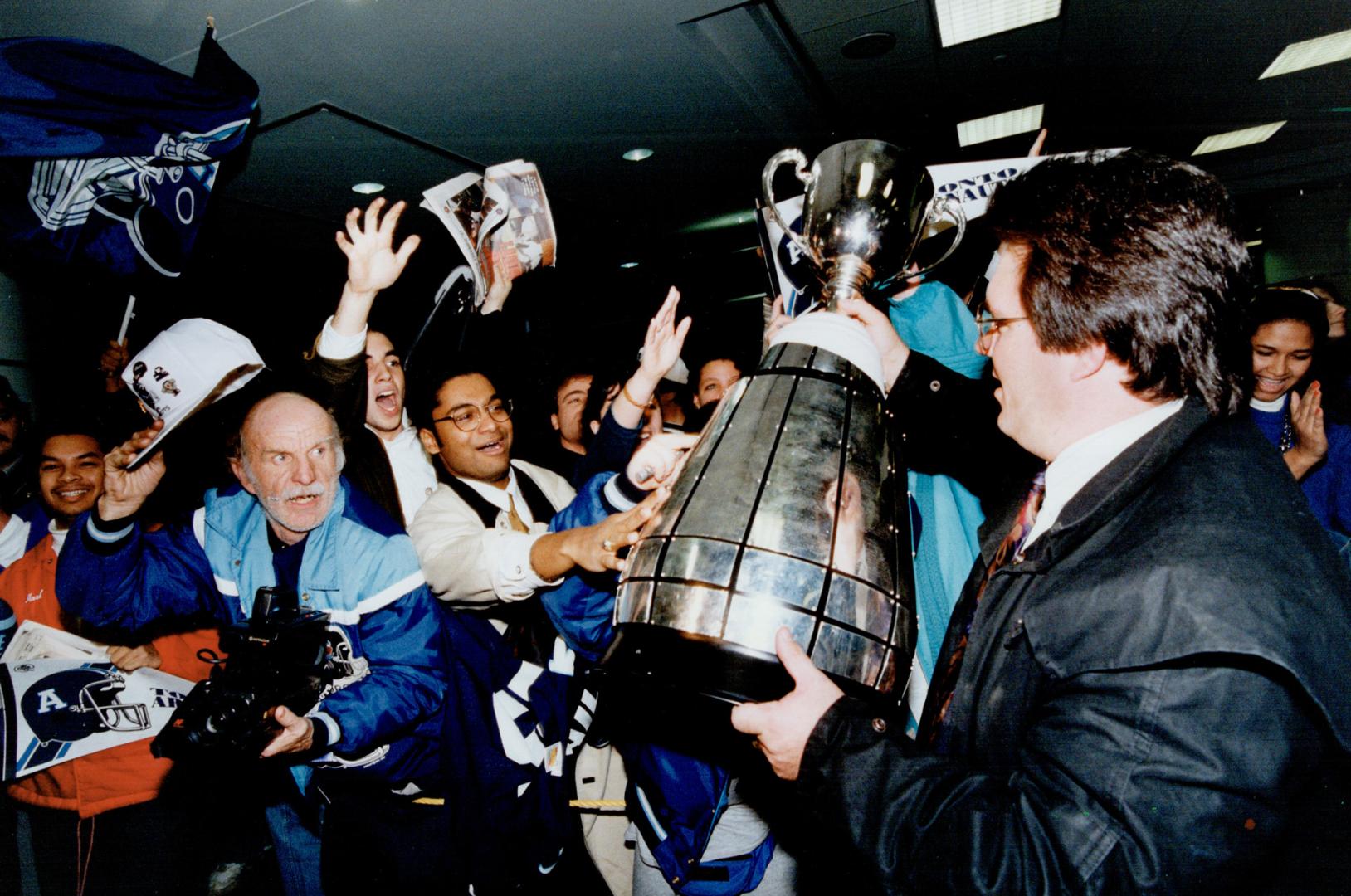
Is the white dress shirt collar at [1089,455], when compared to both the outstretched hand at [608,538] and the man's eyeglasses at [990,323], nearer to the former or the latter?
the man's eyeglasses at [990,323]

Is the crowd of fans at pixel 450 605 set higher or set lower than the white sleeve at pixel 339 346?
lower

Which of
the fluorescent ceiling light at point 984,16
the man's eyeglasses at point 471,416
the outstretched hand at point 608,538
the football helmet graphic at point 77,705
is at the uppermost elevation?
the fluorescent ceiling light at point 984,16

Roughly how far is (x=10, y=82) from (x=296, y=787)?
325 centimetres

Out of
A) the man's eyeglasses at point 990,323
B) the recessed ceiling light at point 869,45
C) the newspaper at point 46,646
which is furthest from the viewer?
the recessed ceiling light at point 869,45

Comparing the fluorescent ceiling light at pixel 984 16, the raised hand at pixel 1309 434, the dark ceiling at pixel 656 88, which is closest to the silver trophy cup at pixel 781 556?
the raised hand at pixel 1309 434

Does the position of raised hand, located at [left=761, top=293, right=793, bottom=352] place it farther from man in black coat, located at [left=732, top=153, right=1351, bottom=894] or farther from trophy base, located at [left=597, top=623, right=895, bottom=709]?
trophy base, located at [left=597, top=623, right=895, bottom=709]

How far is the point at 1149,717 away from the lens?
0.84m

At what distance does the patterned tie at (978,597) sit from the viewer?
1246 mm

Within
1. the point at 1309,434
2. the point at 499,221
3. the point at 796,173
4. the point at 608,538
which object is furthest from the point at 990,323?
the point at 1309,434

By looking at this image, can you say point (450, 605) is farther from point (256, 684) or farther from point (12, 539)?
point (12, 539)

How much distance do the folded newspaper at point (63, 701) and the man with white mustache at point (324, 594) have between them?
0.59 metres

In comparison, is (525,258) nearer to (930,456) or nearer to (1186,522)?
(930,456)

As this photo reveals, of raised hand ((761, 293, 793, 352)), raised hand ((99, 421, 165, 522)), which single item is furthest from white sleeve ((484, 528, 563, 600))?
raised hand ((99, 421, 165, 522))

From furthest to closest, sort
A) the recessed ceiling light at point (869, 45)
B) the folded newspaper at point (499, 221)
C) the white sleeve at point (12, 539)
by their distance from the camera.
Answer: the recessed ceiling light at point (869, 45)
the white sleeve at point (12, 539)
the folded newspaper at point (499, 221)
